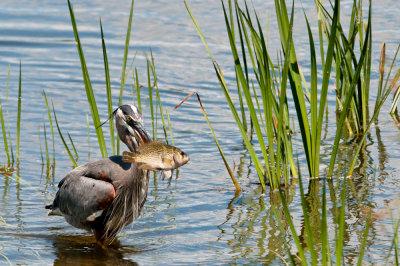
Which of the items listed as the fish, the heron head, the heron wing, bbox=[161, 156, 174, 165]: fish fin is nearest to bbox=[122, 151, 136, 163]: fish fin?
the fish

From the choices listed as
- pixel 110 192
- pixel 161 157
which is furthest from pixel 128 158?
pixel 110 192

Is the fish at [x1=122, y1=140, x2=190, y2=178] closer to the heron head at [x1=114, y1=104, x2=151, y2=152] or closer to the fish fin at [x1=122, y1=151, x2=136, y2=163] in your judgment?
the fish fin at [x1=122, y1=151, x2=136, y2=163]

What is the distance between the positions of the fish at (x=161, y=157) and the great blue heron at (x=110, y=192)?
90 centimetres

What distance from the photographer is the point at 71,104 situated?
307 inches

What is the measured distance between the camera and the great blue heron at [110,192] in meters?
4.76

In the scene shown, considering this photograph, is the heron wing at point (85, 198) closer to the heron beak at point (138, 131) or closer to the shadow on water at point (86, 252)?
the shadow on water at point (86, 252)

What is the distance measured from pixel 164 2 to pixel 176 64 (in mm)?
2523

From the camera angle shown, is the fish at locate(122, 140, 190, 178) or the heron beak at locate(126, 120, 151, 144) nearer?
the fish at locate(122, 140, 190, 178)

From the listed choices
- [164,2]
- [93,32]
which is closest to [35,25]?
[93,32]

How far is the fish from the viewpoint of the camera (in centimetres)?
372

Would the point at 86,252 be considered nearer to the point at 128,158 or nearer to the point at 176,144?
the point at 128,158

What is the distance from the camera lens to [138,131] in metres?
4.78

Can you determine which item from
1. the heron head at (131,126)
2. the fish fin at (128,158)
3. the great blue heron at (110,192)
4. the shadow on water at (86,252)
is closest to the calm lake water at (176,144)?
the shadow on water at (86,252)

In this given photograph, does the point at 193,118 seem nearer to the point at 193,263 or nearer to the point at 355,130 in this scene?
the point at 355,130
